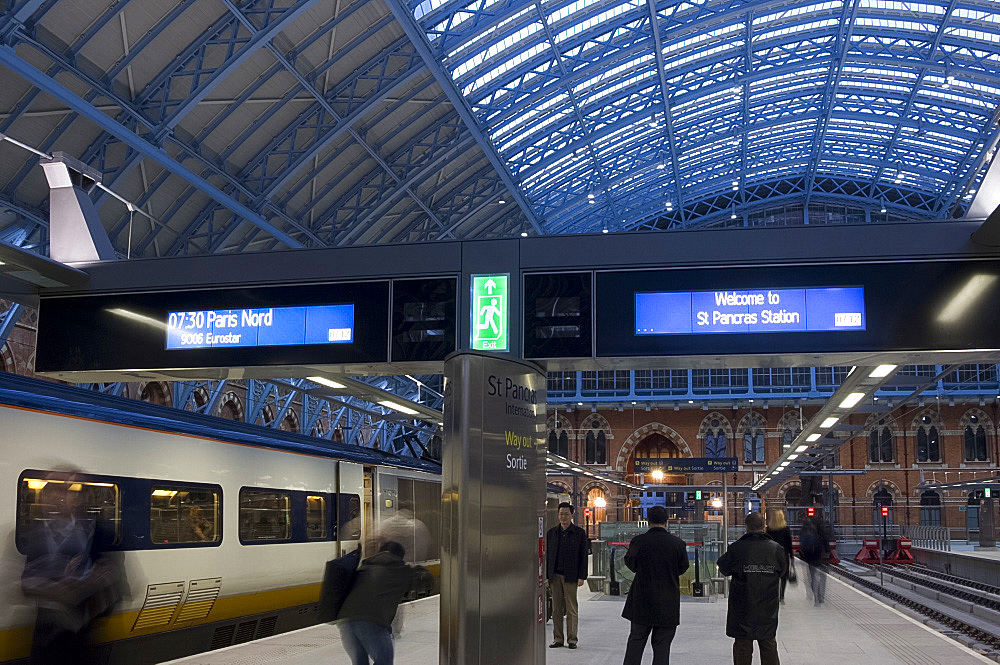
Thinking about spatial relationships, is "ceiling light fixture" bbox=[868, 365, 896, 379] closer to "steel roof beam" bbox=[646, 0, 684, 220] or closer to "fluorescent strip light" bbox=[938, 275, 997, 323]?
"fluorescent strip light" bbox=[938, 275, 997, 323]

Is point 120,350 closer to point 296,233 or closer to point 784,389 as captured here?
point 296,233

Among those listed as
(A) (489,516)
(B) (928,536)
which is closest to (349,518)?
(A) (489,516)

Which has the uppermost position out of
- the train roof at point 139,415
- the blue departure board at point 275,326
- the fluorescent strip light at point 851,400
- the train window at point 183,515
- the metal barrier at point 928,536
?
the blue departure board at point 275,326

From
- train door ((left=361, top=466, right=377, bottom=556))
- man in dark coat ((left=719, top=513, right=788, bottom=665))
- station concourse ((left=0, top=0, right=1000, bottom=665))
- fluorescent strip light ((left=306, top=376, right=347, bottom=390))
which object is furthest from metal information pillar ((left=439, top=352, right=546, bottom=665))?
train door ((left=361, top=466, right=377, bottom=556))

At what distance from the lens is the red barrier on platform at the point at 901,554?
3738 centimetres

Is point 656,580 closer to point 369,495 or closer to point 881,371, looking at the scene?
point 881,371

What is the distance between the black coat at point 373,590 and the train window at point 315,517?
8.53 metres

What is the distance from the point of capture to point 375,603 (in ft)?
20.9

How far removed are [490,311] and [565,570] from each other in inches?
164

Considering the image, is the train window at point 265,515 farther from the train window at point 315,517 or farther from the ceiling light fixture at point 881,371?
the ceiling light fixture at point 881,371

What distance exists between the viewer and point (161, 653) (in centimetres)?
1088

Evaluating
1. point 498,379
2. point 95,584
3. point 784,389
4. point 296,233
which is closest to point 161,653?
point 95,584

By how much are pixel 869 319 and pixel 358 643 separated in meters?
4.43

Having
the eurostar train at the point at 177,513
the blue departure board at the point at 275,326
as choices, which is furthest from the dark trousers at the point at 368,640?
the blue departure board at the point at 275,326
